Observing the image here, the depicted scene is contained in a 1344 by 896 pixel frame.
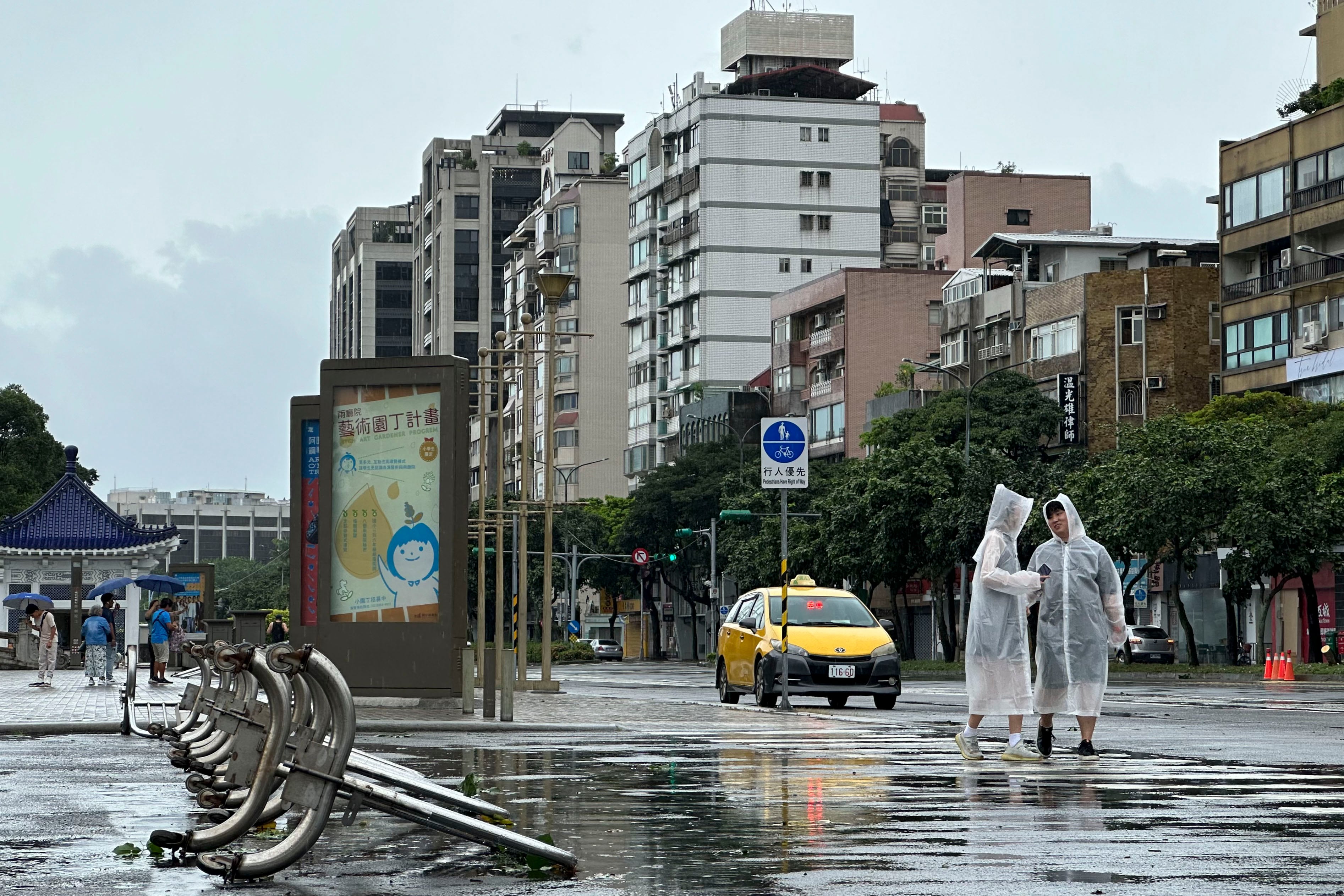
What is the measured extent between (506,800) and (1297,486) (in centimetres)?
4401

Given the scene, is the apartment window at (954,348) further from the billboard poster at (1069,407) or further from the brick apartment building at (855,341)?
the billboard poster at (1069,407)

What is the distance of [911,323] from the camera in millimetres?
94000

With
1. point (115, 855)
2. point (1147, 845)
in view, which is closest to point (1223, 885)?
point (1147, 845)

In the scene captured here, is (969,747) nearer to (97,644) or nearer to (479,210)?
(97,644)

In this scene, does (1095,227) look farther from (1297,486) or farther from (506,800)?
(506,800)

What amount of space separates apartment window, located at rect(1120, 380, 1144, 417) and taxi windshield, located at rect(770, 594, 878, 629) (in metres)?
47.9

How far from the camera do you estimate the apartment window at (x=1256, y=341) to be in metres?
67.1

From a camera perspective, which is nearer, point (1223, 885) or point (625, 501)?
point (1223, 885)

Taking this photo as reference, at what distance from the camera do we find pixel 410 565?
23.6 m

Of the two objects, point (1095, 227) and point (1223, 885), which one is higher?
point (1095, 227)

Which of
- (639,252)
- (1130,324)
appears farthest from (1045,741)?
(639,252)

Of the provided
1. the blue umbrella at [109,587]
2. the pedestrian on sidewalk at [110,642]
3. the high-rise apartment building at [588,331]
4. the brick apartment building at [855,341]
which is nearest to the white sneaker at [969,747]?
the pedestrian on sidewalk at [110,642]

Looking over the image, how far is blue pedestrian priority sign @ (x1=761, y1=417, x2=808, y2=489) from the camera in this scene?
81.8 feet

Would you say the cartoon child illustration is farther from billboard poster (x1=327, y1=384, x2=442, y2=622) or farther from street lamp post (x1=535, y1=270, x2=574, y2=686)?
street lamp post (x1=535, y1=270, x2=574, y2=686)
